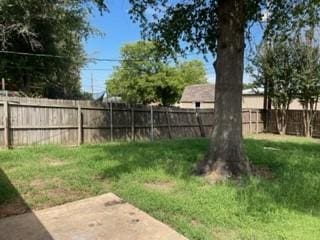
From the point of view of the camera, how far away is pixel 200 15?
905 cm

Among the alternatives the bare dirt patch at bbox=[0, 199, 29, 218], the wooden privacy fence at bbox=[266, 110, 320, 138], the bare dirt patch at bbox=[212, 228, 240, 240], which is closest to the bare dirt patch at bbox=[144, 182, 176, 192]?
the bare dirt patch at bbox=[212, 228, 240, 240]

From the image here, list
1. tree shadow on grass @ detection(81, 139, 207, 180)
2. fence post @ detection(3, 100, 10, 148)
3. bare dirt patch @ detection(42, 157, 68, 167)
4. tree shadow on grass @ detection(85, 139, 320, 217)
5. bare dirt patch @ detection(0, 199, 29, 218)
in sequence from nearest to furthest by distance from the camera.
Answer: bare dirt patch @ detection(0, 199, 29, 218)
tree shadow on grass @ detection(85, 139, 320, 217)
tree shadow on grass @ detection(81, 139, 207, 180)
bare dirt patch @ detection(42, 157, 68, 167)
fence post @ detection(3, 100, 10, 148)

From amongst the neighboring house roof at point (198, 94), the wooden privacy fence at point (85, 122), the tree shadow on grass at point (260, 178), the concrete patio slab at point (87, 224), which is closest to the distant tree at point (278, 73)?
the wooden privacy fence at point (85, 122)

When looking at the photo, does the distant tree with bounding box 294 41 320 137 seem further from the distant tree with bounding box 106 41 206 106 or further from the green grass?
the distant tree with bounding box 106 41 206 106

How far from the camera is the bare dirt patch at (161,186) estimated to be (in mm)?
5695

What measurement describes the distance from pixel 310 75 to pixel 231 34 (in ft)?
44.6

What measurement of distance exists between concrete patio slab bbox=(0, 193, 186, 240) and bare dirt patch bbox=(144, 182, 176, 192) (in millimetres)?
937

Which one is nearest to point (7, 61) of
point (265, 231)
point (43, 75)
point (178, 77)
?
point (43, 75)

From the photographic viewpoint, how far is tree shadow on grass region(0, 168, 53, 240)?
3836 mm

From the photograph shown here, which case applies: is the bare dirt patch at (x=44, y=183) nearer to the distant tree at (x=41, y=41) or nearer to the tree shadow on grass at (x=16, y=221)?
the tree shadow on grass at (x=16, y=221)

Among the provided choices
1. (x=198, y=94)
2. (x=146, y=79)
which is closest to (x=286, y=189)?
(x=198, y=94)

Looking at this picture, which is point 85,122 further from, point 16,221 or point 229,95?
point 16,221

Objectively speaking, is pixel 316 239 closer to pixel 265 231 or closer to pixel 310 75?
pixel 265 231

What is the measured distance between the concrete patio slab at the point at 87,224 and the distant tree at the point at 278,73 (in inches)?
644
